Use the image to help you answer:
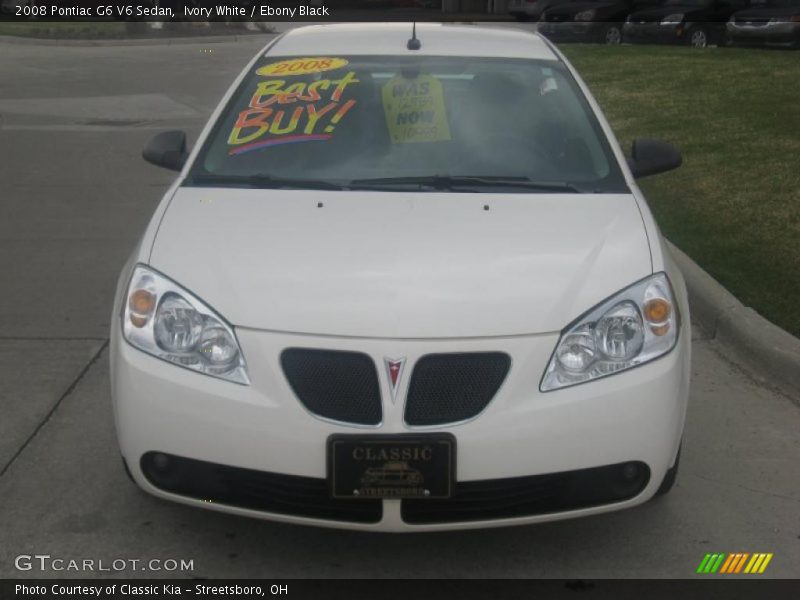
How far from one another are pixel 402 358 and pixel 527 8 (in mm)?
30458

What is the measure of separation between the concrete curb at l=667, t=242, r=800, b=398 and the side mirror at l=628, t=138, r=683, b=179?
105 centimetres

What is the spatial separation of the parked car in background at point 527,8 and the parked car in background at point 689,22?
727 cm

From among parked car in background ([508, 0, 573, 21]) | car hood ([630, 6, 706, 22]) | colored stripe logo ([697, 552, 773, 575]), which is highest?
colored stripe logo ([697, 552, 773, 575])

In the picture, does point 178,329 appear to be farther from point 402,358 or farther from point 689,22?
point 689,22

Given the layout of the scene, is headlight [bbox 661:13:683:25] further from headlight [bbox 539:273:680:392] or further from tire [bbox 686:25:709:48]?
headlight [bbox 539:273:680:392]

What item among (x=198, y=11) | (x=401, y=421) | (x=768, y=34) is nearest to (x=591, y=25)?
(x=768, y=34)

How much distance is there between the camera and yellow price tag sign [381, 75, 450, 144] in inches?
Result: 190

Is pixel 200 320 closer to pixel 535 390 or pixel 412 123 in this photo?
pixel 535 390

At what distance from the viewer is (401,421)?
347 centimetres

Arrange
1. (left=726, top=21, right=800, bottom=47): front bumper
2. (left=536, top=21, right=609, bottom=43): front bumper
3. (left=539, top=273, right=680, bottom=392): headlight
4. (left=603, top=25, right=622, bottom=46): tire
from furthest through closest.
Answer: (left=603, top=25, right=622, bottom=46): tire → (left=536, top=21, right=609, bottom=43): front bumper → (left=726, top=21, right=800, bottom=47): front bumper → (left=539, top=273, right=680, bottom=392): headlight

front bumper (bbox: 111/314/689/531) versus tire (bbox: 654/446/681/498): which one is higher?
front bumper (bbox: 111/314/689/531)

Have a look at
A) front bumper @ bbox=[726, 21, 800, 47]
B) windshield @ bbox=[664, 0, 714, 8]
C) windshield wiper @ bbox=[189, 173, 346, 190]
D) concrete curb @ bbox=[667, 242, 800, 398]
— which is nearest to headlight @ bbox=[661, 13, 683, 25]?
windshield @ bbox=[664, 0, 714, 8]

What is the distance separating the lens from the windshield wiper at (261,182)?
4.53 m

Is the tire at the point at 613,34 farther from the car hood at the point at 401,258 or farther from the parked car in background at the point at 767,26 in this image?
the car hood at the point at 401,258
